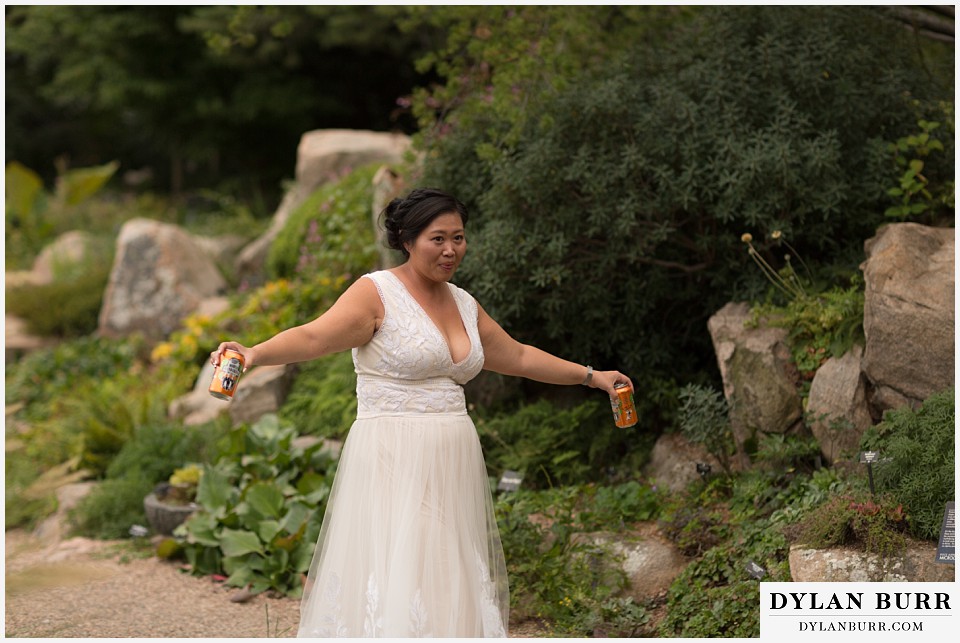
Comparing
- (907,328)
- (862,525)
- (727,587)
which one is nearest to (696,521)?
(727,587)

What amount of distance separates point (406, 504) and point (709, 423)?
240 cm

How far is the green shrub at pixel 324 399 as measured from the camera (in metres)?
A: 7.03

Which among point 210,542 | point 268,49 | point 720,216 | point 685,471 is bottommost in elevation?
point 210,542

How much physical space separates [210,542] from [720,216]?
346cm

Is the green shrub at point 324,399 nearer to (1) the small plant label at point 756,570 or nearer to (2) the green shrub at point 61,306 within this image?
(1) the small plant label at point 756,570

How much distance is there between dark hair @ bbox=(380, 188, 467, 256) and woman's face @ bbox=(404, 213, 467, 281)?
2 cm

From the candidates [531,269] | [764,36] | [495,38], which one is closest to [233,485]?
[531,269]

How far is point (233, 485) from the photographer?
6516mm

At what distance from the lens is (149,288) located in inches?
428

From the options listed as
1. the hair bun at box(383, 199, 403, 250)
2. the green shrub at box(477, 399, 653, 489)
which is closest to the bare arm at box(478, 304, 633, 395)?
the hair bun at box(383, 199, 403, 250)

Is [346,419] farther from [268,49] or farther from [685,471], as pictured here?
[268,49]

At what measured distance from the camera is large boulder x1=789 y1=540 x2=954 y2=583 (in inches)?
164

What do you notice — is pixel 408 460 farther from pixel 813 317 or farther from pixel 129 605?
pixel 813 317

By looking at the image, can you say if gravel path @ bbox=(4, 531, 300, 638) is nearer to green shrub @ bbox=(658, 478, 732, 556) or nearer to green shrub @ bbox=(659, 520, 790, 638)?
green shrub @ bbox=(659, 520, 790, 638)
